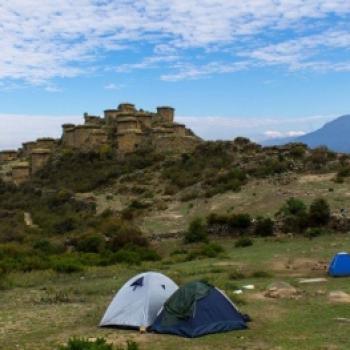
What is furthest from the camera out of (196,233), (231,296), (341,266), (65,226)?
(65,226)

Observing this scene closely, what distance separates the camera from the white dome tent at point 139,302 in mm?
11664

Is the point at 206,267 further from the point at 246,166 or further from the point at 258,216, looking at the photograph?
the point at 246,166

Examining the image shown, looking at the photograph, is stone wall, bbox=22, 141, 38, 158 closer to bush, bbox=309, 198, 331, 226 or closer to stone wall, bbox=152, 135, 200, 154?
stone wall, bbox=152, 135, 200, 154

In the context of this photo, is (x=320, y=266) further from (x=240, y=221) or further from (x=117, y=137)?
(x=117, y=137)

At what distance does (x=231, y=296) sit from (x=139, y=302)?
2782mm

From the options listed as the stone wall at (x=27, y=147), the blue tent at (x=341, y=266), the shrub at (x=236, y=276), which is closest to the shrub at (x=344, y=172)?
the blue tent at (x=341, y=266)

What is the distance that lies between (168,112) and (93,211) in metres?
25.4

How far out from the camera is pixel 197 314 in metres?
11.1

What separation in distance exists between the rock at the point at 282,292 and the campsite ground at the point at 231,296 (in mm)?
175

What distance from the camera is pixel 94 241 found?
1057 inches

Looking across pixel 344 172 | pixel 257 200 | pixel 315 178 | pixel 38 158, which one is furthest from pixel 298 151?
pixel 38 158

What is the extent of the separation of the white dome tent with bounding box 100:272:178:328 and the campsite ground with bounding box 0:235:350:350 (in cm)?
36

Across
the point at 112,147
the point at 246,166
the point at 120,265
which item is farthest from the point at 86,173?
the point at 120,265

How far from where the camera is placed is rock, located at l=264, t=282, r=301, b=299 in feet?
45.8
